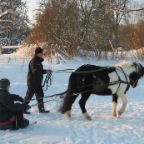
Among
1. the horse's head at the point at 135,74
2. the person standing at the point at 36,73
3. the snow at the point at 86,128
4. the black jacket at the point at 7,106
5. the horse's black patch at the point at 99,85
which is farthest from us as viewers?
the person standing at the point at 36,73

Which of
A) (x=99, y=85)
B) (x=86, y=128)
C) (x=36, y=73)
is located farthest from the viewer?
(x=36, y=73)

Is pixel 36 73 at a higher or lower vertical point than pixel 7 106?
higher

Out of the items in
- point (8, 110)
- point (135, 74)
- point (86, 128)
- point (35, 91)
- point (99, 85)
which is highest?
point (135, 74)

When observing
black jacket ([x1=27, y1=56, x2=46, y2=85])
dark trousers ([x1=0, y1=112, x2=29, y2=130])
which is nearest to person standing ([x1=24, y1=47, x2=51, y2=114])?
black jacket ([x1=27, y1=56, x2=46, y2=85])

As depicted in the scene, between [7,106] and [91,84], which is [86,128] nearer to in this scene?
[91,84]

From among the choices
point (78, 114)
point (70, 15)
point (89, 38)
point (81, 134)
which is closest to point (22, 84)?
point (78, 114)

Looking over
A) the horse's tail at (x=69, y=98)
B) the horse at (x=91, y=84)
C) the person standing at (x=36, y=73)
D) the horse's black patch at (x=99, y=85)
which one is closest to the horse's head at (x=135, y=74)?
the horse at (x=91, y=84)

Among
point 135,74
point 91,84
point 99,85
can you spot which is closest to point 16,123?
point 91,84

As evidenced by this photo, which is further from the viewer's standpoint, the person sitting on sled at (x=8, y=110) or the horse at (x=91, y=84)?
the horse at (x=91, y=84)

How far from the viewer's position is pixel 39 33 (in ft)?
58.5

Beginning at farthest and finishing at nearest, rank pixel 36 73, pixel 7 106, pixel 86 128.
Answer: pixel 36 73, pixel 86 128, pixel 7 106

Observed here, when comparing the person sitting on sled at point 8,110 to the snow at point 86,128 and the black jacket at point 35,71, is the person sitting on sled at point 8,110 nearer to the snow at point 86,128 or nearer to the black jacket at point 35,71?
the snow at point 86,128

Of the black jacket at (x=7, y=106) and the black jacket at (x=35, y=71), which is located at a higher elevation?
the black jacket at (x=35, y=71)

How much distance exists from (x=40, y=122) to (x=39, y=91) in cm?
127
